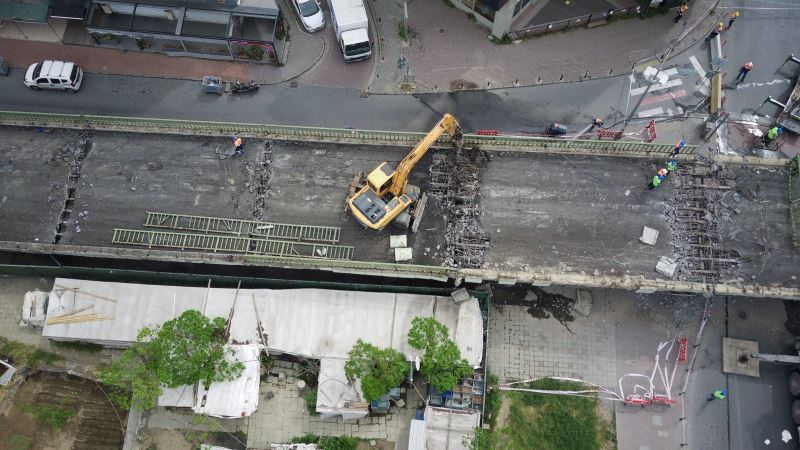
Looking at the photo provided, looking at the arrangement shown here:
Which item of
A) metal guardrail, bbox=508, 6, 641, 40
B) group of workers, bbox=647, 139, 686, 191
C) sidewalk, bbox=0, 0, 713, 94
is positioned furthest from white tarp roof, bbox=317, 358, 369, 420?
metal guardrail, bbox=508, 6, 641, 40

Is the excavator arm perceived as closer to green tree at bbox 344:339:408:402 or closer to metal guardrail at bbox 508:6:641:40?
green tree at bbox 344:339:408:402

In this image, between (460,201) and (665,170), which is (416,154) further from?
(665,170)

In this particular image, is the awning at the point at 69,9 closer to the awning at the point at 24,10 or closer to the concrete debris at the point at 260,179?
the awning at the point at 24,10

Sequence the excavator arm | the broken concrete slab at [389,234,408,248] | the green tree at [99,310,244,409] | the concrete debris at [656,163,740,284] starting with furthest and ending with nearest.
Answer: the broken concrete slab at [389,234,408,248] < the excavator arm < the concrete debris at [656,163,740,284] < the green tree at [99,310,244,409]

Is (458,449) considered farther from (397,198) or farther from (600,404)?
(397,198)

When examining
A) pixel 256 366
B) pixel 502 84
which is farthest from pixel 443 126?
pixel 256 366

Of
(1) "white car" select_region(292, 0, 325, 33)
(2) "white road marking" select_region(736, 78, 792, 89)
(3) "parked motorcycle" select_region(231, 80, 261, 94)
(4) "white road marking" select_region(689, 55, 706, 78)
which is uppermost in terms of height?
(1) "white car" select_region(292, 0, 325, 33)
